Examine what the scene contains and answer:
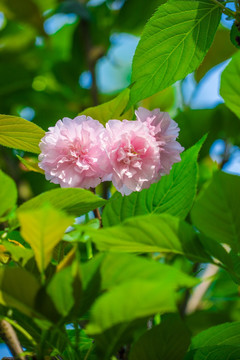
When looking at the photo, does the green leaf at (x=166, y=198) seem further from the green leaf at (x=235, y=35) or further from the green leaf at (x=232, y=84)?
the green leaf at (x=235, y=35)

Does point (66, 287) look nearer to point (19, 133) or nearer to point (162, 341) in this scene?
point (162, 341)

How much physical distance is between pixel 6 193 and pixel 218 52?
3.79 feet

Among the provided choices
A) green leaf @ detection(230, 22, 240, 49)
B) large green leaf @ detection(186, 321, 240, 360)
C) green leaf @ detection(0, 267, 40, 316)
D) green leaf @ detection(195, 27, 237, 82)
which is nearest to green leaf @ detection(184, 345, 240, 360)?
large green leaf @ detection(186, 321, 240, 360)

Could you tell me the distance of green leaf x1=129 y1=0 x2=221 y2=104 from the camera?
24.4 inches

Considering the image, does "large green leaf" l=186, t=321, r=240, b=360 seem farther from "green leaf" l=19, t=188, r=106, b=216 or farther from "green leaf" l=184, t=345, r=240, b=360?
"green leaf" l=19, t=188, r=106, b=216

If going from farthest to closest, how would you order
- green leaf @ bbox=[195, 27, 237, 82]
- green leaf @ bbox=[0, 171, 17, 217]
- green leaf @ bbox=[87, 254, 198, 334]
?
green leaf @ bbox=[195, 27, 237, 82] → green leaf @ bbox=[0, 171, 17, 217] → green leaf @ bbox=[87, 254, 198, 334]

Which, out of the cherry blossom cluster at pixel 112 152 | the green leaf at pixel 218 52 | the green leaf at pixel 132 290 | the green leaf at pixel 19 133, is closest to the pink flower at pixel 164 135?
the cherry blossom cluster at pixel 112 152

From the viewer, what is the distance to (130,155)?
23.2 inches

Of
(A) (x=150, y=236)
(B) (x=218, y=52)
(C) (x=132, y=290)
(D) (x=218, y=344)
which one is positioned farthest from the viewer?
(B) (x=218, y=52)

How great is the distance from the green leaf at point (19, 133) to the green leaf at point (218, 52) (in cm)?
97

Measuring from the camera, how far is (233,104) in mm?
585

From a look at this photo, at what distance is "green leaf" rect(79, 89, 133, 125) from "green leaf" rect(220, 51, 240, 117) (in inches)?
5.1

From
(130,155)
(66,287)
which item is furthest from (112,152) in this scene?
(66,287)

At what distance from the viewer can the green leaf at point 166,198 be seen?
59cm
